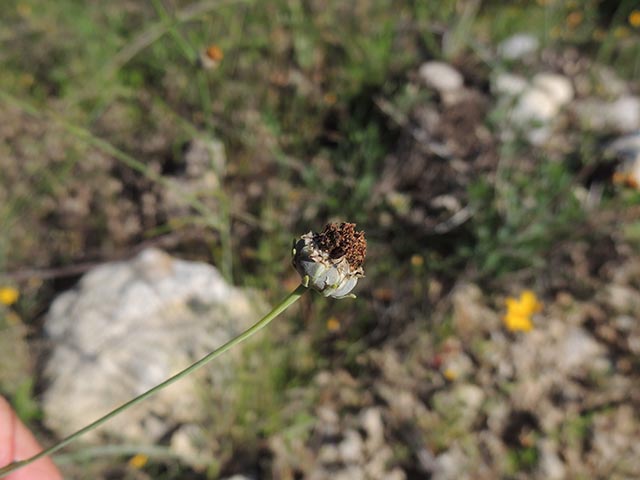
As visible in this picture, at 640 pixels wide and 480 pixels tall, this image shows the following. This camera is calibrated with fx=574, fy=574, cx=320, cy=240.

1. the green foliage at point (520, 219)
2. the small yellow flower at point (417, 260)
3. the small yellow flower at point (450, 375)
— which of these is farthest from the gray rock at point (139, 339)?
the green foliage at point (520, 219)

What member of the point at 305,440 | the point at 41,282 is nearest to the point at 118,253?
the point at 41,282

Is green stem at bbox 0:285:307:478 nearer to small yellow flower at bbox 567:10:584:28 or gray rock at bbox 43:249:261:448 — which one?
gray rock at bbox 43:249:261:448

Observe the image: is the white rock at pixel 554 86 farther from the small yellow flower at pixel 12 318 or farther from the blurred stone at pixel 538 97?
the small yellow flower at pixel 12 318

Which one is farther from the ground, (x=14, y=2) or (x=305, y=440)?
(x=14, y=2)

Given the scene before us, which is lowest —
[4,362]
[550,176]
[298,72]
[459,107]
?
[550,176]

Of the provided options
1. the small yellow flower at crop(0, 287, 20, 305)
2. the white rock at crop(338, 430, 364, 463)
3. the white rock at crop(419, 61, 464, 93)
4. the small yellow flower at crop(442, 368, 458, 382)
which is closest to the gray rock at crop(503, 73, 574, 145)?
the white rock at crop(419, 61, 464, 93)

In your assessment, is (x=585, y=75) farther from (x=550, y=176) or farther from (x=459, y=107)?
(x=550, y=176)
